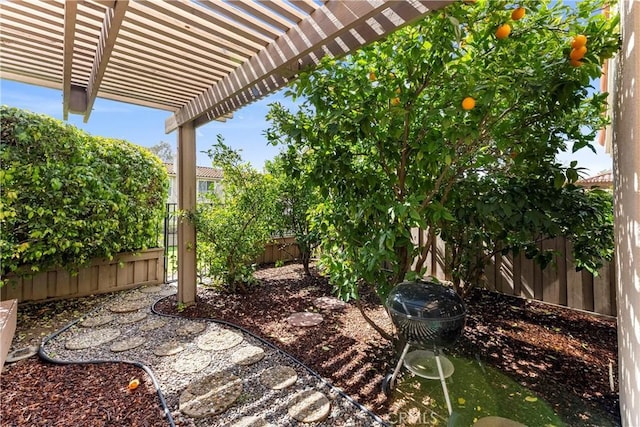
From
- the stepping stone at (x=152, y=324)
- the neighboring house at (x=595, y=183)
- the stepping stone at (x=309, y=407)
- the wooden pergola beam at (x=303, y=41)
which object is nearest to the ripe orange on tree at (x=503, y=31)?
the wooden pergola beam at (x=303, y=41)

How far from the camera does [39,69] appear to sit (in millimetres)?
2648

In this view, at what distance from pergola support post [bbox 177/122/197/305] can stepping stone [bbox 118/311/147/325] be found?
43 cm

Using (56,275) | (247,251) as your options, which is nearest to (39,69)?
(56,275)

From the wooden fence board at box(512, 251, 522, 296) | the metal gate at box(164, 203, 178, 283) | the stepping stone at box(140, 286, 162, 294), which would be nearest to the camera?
the wooden fence board at box(512, 251, 522, 296)

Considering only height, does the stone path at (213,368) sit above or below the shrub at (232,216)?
below

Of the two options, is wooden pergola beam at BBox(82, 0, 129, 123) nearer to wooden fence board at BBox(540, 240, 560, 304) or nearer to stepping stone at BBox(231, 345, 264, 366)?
stepping stone at BBox(231, 345, 264, 366)

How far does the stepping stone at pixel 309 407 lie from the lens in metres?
1.82

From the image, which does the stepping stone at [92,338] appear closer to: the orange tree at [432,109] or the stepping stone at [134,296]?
the stepping stone at [134,296]

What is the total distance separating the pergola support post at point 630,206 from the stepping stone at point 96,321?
422cm

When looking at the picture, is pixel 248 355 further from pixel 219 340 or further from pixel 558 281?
pixel 558 281

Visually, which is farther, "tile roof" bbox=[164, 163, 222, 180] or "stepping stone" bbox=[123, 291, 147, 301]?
"tile roof" bbox=[164, 163, 222, 180]

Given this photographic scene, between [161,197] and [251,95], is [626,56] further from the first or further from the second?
[161,197]

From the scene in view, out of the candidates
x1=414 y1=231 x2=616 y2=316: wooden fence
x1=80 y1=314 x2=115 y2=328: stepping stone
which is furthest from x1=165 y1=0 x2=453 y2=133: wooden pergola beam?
x1=414 y1=231 x2=616 y2=316: wooden fence

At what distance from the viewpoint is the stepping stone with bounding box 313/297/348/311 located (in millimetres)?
3693
